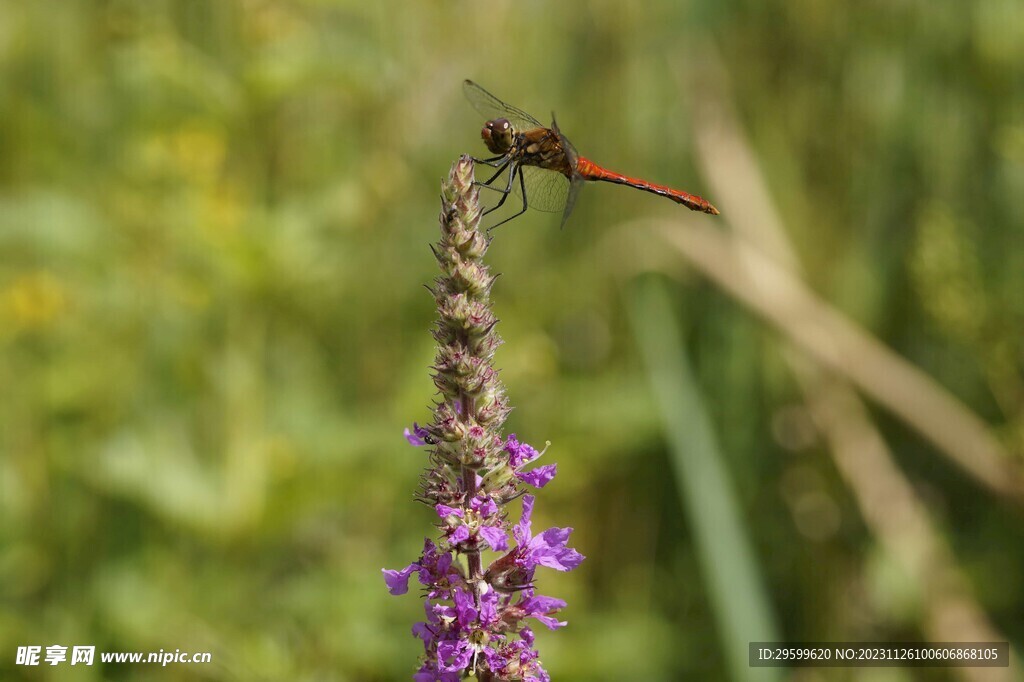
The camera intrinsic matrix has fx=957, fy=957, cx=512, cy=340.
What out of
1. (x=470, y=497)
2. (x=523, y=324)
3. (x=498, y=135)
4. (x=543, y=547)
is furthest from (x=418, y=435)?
(x=523, y=324)

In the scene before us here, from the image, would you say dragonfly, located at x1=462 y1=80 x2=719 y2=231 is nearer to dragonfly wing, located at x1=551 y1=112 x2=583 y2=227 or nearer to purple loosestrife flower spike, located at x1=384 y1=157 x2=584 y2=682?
dragonfly wing, located at x1=551 y1=112 x2=583 y2=227

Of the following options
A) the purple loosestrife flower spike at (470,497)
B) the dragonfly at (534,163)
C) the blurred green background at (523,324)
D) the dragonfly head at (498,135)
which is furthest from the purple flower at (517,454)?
the blurred green background at (523,324)

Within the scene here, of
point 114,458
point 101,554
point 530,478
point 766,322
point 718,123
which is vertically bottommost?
point 530,478

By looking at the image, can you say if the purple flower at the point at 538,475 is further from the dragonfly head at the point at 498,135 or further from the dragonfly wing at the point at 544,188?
the dragonfly wing at the point at 544,188

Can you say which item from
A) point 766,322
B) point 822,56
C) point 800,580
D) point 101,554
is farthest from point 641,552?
point 822,56

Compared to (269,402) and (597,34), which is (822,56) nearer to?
(597,34)
